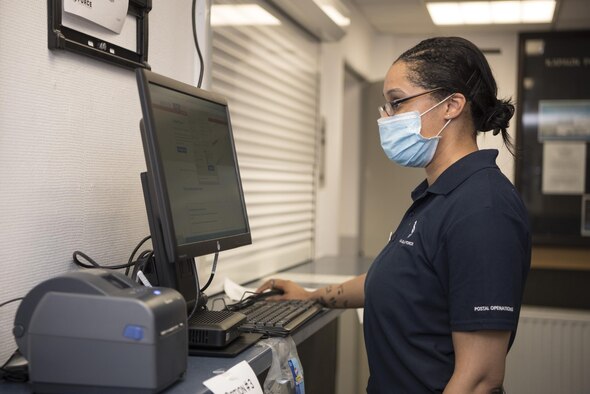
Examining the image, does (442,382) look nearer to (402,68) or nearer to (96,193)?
(402,68)

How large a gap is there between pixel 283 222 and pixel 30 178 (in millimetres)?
1798

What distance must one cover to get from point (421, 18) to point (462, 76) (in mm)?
3418

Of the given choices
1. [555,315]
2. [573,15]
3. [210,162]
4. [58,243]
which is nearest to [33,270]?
[58,243]

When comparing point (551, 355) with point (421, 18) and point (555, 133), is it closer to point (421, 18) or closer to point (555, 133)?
point (555, 133)

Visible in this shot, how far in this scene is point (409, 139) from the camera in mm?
1602

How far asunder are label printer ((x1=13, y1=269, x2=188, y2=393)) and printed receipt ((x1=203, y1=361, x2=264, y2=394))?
0.14 meters

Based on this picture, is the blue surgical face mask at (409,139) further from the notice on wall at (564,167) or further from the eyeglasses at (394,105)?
the notice on wall at (564,167)

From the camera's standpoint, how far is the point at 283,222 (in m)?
3.10

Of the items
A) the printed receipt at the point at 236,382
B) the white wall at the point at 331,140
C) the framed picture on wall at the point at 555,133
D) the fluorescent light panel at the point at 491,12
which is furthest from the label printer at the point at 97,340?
the framed picture on wall at the point at 555,133

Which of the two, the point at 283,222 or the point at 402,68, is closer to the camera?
the point at 402,68

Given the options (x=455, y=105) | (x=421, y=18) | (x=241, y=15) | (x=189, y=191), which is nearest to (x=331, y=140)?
(x=421, y=18)

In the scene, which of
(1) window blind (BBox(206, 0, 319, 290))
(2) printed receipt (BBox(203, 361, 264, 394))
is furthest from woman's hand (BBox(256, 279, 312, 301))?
(2) printed receipt (BBox(203, 361, 264, 394))

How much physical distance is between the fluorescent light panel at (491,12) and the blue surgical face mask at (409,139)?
2689 mm

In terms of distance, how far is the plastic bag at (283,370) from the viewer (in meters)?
1.53
